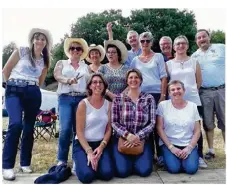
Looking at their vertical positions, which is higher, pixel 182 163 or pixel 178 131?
pixel 178 131

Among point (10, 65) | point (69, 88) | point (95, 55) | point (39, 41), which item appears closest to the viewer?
point (10, 65)

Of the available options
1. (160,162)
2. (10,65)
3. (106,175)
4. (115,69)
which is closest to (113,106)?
(115,69)

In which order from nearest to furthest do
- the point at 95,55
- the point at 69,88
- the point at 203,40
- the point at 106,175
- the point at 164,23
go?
the point at 106,175 → the point at 69,88 → the point at 95,55 → the point at 203,40 → the point at 164,23

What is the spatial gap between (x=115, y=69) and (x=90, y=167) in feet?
5.30

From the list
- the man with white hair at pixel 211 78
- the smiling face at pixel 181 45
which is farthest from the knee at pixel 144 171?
the smiling face at pixel 181 45

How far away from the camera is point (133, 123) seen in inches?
195

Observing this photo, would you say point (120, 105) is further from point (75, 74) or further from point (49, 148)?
point (49, 148)

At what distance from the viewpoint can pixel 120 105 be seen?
4980mm

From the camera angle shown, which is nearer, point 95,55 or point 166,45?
point 95,55

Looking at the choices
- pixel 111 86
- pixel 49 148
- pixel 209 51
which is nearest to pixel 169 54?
pixel 209 51

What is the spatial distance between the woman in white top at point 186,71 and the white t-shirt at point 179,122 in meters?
0.32

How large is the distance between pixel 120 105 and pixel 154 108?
51 cm

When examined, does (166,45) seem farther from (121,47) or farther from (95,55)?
(95,55)

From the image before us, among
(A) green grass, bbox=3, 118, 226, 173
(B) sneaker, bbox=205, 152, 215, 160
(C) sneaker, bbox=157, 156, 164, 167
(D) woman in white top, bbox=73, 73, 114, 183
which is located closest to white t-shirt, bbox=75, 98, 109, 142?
(D) woman in white top, bbox=73, 73, 114, 183
